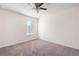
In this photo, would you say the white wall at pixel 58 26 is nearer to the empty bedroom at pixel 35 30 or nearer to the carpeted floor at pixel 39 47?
the empty bedroom at pixel 35 30

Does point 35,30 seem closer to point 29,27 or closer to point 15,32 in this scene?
point 29,27

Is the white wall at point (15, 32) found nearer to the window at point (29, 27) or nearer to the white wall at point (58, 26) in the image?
the window at point (29, 27)

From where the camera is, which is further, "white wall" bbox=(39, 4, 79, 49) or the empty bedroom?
"white wall" bbox=(39, 4, 79, 49)

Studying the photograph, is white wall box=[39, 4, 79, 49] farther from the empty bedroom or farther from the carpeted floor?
the carpeted floor

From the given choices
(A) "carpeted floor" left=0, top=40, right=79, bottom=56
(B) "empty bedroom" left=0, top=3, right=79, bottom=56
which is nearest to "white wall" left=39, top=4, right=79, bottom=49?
(B) "empty bedroom" left=0, top=3, right=79, bottom=56

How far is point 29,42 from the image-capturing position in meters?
1.65

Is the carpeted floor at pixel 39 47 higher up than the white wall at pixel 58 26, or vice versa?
the white wall at pixel 58 26

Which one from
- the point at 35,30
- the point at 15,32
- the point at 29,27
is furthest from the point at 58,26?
the point at 15,32

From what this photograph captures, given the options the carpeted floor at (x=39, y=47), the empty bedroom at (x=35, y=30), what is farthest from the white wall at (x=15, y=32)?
the carpeted floor at (x=39, y=47)

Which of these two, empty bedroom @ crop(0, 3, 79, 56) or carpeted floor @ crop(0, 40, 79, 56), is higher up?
empty bedroom @ crop(0, 3, 79, 56)

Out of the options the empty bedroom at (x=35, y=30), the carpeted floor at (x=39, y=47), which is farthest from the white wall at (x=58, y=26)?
the carpeted floor at (x=39, y=47)

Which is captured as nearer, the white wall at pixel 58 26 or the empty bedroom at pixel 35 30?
the empty bedroom at pixel 35 30

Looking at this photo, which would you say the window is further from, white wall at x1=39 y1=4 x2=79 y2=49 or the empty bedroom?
white wall at x1=39 y1=4 x2=79 y2=49

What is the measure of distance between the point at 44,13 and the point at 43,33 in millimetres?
426
